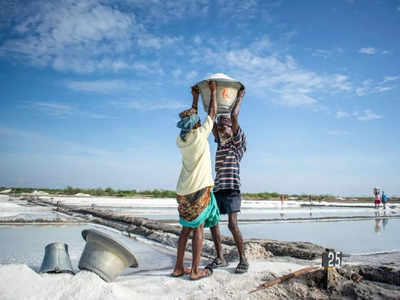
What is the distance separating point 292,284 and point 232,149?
1.46 metres

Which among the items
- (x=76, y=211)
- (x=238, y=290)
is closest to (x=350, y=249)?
(x=238, y=290)

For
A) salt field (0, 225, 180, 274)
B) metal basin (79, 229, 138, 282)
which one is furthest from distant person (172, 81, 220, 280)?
salt field (0, 225, 180, 274)

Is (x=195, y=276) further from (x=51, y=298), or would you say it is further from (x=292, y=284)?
(x=51, y=298)

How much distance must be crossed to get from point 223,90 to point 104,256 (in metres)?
1.98

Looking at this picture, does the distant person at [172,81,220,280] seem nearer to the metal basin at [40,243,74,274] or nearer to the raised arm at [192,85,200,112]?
the raised arm at [192,85,200,112]

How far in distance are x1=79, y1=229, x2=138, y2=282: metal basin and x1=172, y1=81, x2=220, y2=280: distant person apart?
1.78 ft

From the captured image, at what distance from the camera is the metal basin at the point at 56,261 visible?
3.09m

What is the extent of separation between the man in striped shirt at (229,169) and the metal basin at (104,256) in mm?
954

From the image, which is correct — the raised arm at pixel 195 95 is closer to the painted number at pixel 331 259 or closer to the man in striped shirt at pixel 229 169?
the man in striped shirt at pixel 229 169

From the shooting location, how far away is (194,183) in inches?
135

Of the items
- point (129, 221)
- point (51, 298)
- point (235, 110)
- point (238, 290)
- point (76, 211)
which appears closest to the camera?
point (51, 298)

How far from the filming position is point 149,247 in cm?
548

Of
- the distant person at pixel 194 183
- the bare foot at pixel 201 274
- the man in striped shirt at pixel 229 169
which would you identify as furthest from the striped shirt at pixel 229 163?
the bare foot at pixel 201 274

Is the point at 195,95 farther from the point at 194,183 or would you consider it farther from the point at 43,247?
the point at 43,247
